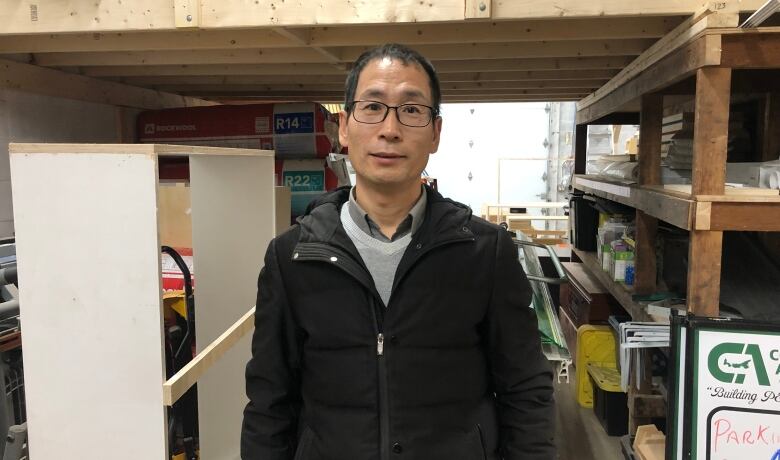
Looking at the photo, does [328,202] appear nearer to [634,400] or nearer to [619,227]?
[634,400]

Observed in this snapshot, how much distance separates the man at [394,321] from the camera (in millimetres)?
1189

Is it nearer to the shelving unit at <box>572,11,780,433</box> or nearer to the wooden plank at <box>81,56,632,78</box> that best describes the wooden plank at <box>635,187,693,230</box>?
the shelving unit at <box>572,11,780,433</box>

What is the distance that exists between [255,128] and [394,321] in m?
3.29

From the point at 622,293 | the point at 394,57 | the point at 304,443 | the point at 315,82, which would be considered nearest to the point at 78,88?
the point at 315,82

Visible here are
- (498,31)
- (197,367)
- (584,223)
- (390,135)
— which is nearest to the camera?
(390,135)

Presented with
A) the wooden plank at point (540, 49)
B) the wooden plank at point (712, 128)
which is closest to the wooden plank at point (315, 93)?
the wooden plank at point (540, 49)

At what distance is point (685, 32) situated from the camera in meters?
2.12

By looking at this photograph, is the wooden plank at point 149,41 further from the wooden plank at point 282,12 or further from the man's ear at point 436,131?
the man's ear at point 436,131

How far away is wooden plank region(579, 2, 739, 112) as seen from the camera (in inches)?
75.0

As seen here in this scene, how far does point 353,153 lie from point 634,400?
2.24 meters

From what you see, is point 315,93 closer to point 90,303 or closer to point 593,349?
point 593,349

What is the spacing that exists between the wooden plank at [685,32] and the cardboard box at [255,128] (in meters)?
2.11

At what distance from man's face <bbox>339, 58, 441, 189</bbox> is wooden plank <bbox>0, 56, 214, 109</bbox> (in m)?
3.00

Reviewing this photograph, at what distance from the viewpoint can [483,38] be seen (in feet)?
8.45
